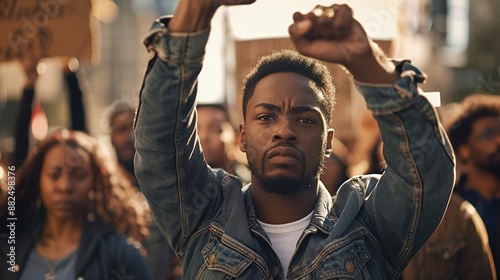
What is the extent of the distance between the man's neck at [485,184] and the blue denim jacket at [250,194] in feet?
6.78

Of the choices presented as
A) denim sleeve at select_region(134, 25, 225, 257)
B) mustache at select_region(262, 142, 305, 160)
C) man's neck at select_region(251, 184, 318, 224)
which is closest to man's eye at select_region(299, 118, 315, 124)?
mustache at select_region(262, 142, 305, 160)

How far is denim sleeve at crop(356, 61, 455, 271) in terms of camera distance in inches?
98.9

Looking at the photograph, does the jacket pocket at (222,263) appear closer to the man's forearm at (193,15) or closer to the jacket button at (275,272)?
the jacket button at (275,272)

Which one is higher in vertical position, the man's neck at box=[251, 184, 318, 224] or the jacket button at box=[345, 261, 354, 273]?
the man's neck at box=[251, 184, 318, 224]

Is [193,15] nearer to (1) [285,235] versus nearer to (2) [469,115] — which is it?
(1) [285,235]

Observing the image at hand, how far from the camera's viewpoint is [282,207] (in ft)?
9.61

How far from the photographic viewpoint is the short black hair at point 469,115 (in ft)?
16.5

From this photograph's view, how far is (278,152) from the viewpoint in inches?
109

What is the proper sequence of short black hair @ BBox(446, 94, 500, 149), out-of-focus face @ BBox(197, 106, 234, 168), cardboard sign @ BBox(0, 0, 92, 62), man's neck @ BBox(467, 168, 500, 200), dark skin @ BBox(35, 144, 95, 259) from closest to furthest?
1. dark skin @ BBox(35, 144, 95, 259)
2. man's neck @ BBox(467, 168, 500, 200)
3. short black hair @ BBox(446, 94, 500, 149)
4. cardboard sign @ BBox(0, 0, 92, 62)
5. out-of-focus face @ BBox(197, 106, 234, 168)

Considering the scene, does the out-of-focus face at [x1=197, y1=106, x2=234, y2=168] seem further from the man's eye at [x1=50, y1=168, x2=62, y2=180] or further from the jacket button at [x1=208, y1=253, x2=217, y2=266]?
the jacket button at [x1=208, y1=253, x2=217, y2=266]

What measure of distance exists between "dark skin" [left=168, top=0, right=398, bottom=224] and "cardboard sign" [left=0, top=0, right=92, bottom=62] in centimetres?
251

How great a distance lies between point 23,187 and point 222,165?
1357 millimetres

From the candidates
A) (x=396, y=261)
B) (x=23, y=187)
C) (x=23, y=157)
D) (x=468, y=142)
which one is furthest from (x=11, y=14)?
(x=396, y=261)

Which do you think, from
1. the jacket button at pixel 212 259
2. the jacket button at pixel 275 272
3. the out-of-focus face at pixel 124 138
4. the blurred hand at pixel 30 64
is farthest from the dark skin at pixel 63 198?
the jacket button at pixel 275 272
